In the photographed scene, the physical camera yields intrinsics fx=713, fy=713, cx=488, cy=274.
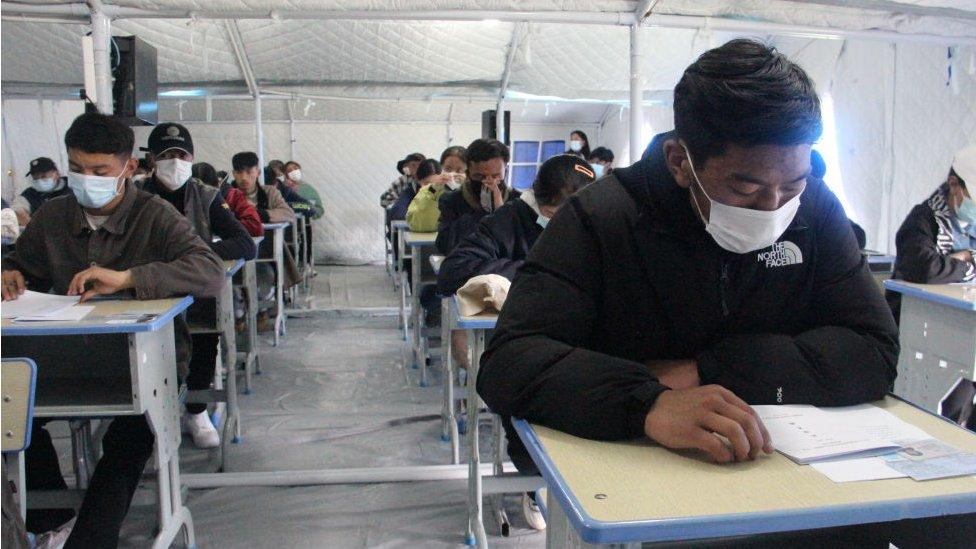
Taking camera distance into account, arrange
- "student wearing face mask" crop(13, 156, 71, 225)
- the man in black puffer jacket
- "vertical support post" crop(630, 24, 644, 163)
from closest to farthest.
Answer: the man in black puffer jacket
"vertical support post" crop(630, 24, 644, 163)
"student wearing face mask" crop(13, 156, 71, 225)

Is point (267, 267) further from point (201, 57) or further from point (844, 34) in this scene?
point (844, 34)

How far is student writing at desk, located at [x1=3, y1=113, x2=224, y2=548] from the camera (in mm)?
2096

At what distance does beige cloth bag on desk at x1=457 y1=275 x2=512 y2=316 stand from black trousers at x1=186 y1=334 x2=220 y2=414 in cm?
155

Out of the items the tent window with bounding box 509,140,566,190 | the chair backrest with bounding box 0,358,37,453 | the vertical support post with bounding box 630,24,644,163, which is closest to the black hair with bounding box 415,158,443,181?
the vertical support post with bounding box 630,24,644,163

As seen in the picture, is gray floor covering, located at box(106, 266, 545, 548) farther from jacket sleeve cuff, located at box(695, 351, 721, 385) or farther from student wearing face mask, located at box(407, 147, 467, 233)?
jacket sleeve cuff, located at box(695, 351, 721, 385)

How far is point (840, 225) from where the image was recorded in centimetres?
116

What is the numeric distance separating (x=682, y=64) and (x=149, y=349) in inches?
208

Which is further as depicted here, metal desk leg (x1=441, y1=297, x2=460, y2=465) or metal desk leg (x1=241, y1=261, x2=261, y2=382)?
metal desk leg (x1=241, y1=261, x2=261, y2=382)

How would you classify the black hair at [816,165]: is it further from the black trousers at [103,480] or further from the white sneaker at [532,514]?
the black trousers at [103,480]

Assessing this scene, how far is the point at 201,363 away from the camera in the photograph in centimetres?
318

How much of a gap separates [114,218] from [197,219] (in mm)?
1072

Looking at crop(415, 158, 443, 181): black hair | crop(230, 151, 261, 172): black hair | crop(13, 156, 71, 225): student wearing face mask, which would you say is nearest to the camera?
crop(230, 151, 261, 172): black hair

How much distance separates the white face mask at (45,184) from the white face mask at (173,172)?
3.54m

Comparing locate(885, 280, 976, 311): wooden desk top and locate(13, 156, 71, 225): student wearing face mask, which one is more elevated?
locate(13, 156, 71, 225): student wearing face mask
